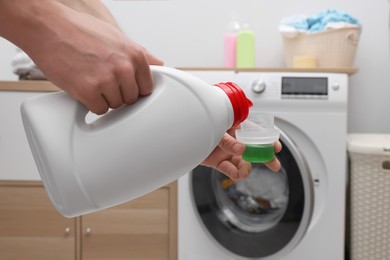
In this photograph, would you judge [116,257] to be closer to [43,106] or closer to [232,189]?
[232,189]

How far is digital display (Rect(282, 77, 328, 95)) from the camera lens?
1.55 metres

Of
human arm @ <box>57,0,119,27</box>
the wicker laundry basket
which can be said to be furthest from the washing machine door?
human arm @ <box>57,0,119,27</box>

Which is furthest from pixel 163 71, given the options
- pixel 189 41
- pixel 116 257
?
pixel 189 41

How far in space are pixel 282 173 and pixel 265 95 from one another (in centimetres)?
29

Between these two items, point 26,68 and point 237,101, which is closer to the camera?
point 237,101

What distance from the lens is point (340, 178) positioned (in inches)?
60.3

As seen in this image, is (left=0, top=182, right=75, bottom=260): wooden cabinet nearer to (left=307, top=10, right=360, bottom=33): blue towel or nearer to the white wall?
the white wall

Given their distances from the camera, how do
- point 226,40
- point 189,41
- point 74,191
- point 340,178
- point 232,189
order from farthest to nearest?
point 189,41
point 226,40
point 232,189
point 340,178
point 74,191

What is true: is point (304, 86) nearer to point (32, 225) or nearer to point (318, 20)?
point (318, 20)

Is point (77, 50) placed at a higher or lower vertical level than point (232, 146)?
higher

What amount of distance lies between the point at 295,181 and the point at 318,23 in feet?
2.33

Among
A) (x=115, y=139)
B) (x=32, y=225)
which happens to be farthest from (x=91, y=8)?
(x=32, y=225)

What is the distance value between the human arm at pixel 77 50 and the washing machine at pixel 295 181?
1.14m

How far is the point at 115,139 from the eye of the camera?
0.48 m
